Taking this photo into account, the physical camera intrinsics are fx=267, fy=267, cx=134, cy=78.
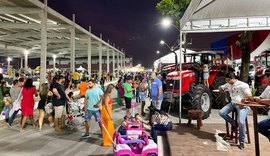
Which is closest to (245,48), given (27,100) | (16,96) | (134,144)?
(134,144)

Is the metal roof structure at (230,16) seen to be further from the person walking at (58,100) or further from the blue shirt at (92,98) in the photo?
the person walking at (58,100)

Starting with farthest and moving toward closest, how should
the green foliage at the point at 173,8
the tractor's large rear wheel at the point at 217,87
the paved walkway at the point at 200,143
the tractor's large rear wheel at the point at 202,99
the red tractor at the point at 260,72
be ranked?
the green foliage at the point at 173,8 < the tractor's large rear wheel at the point at 217,87 < the red tractor at the point at 260,72 < the tractor's large rear wheel at the point at 202,99 < the paved walkway at the point at 200,143

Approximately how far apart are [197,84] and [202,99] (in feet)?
3.79

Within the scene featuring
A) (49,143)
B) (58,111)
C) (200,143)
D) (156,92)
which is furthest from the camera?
(156,92)

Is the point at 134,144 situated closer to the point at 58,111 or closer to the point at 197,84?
the point at 58,111

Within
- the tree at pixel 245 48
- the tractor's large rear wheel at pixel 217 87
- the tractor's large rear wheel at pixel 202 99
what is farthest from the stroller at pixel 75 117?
the tree at pixel 245 48

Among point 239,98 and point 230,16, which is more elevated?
point 230,16

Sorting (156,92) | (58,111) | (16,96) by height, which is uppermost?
(156,92)

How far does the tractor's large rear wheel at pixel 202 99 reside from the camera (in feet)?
32.6

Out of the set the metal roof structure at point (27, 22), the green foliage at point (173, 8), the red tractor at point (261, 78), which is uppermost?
the green foliage at point (173, 8)

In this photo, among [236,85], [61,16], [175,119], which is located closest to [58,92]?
[175,119]

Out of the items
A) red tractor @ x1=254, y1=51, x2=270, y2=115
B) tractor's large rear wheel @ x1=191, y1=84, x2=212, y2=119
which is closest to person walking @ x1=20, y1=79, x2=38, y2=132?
tractor's large rear wheel @ x1=191, y1=84, x2=212, y2=119

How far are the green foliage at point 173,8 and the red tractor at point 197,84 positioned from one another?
1130 cm

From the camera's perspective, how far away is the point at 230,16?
8328 mm
